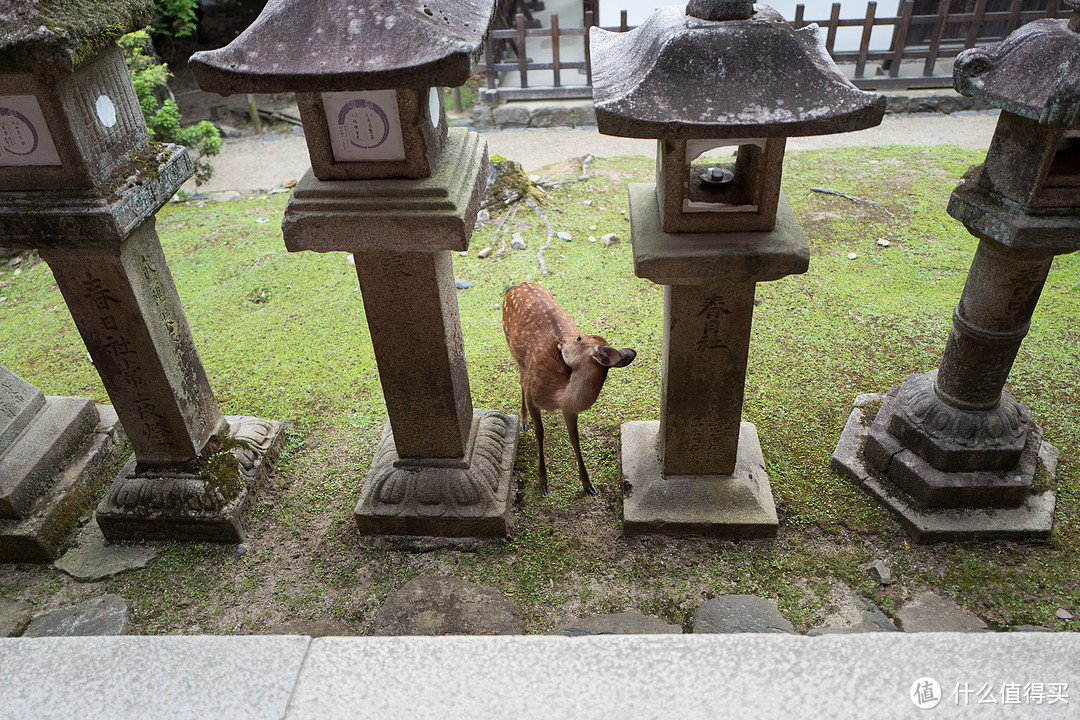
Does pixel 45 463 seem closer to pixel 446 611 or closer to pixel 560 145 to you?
pixel 446 611

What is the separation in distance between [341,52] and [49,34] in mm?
1207

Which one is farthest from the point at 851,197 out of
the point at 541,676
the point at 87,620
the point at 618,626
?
the point at 87,620

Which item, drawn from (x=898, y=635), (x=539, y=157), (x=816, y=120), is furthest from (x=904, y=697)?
(x=539, y=157)

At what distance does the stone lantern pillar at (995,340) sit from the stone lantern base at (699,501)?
2.38 ft

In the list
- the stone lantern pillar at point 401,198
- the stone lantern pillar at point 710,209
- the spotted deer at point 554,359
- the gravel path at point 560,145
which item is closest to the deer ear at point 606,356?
the spotted deer at point 554,359

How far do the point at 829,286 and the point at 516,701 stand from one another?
208 inches

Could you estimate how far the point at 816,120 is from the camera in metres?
2.75

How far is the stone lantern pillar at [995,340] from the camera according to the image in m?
3.18

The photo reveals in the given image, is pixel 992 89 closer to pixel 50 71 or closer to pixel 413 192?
pixel 413 192

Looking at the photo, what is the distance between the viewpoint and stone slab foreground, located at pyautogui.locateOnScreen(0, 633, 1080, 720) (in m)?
2.31

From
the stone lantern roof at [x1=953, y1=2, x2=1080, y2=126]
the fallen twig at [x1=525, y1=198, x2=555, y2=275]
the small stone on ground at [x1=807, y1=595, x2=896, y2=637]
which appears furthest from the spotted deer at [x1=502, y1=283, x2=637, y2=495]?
the fallen twig at [x1=525, y1=198, x2=555, y2=275]

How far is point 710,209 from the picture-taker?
339 cm

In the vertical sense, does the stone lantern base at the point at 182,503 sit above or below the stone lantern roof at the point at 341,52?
below

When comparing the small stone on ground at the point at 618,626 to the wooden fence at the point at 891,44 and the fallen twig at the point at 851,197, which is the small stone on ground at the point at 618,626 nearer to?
the fallen twig at the point at 851,197
